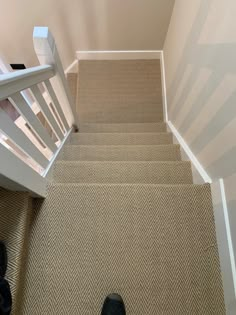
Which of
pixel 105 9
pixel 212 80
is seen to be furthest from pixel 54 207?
pixel 105 9

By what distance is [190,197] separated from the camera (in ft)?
3.96

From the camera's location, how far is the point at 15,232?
3.31ft

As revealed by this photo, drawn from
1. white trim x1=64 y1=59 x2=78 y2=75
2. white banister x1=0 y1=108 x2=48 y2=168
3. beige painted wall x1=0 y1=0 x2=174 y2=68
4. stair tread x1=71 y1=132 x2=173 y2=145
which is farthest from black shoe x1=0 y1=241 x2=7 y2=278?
white trim x1=64 y1=59 x2=78 y2=75

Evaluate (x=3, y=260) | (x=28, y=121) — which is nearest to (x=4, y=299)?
(x=3, y=260)

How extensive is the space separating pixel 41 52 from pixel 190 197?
42.4 inches

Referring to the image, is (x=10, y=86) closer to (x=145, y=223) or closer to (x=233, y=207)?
(x=145, y=223)

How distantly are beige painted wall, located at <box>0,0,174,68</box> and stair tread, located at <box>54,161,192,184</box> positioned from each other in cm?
143

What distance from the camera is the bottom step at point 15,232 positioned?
0.95 m

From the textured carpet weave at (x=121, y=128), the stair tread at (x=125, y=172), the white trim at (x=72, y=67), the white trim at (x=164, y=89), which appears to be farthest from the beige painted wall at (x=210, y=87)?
the white trim at (x=72, y=67)

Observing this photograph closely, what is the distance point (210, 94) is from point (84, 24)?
2.08m

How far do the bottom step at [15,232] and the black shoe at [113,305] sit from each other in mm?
354

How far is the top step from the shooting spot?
2.44m

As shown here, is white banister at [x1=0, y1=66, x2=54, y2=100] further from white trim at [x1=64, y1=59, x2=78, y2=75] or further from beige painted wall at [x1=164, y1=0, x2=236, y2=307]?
white trim at [x1=64, y1=59, x2=78, y2=75]

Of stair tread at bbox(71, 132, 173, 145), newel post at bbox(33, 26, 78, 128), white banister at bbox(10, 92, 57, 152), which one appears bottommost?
white banister at bbox(10, 92, 57, 152)
